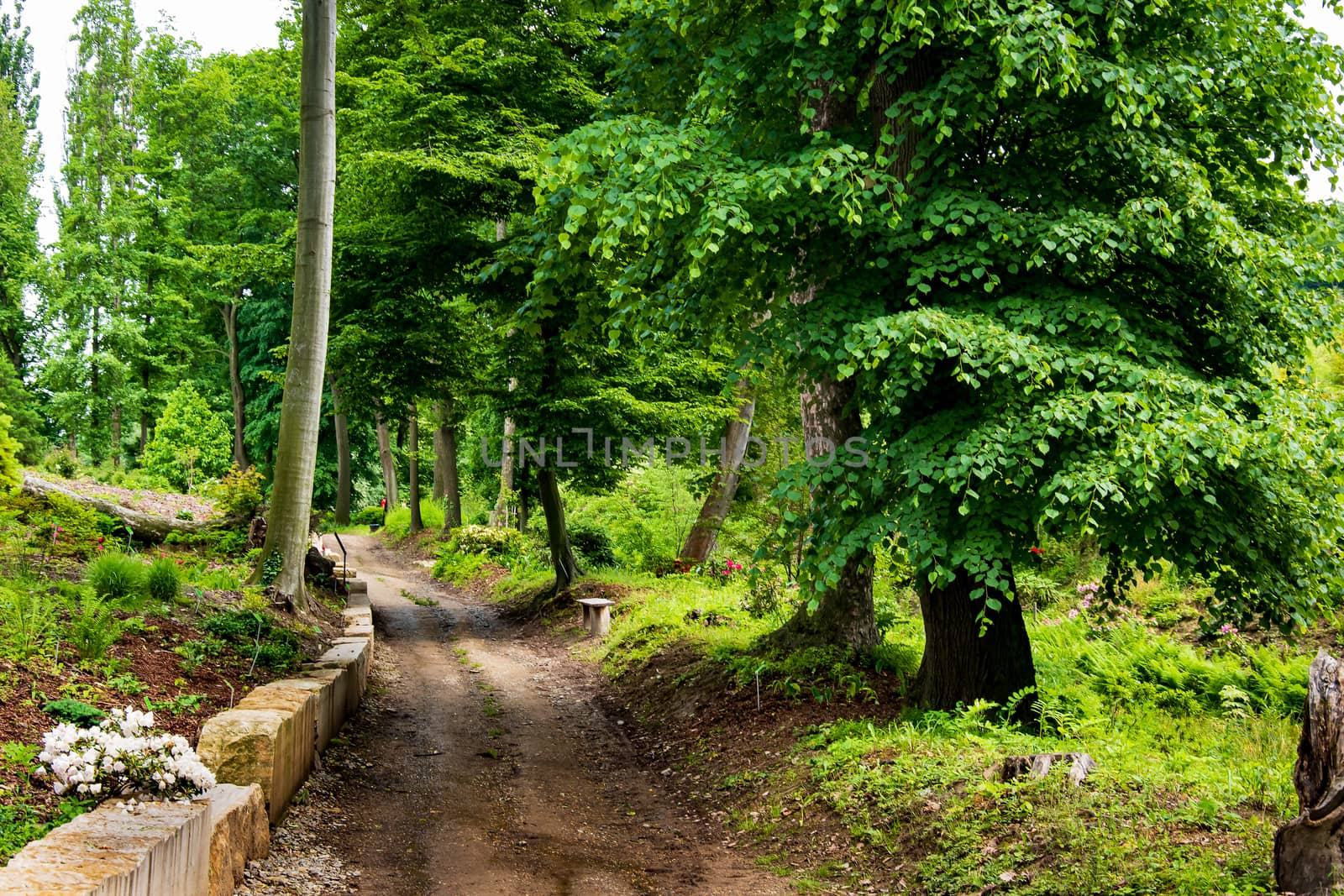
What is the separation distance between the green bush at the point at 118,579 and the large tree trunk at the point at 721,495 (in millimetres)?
9840

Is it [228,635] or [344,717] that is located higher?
[228,635]

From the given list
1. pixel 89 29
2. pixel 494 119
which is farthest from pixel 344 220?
pixel 89 29

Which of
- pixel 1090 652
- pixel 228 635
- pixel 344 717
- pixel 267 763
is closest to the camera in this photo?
pixel 267 763

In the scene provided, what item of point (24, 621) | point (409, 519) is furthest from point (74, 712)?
point (409, 519)

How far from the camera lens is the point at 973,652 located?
6617mm

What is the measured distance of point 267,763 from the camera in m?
5.15

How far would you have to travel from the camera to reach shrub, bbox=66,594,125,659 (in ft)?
18.0

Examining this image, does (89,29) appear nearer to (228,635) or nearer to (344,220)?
(344,220)

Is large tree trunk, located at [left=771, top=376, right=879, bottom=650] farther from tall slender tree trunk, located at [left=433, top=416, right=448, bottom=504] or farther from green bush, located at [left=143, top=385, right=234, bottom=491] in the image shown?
green bush, located at [left=143, top=385, right=234, bottom=491]

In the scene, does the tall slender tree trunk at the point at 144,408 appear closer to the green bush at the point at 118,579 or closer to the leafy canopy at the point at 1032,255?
the green bush at the point at 118,579

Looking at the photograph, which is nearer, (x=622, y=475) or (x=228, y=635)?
(x=228, y=635)

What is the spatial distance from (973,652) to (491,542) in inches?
597

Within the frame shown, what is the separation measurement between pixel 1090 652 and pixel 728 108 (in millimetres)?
6247

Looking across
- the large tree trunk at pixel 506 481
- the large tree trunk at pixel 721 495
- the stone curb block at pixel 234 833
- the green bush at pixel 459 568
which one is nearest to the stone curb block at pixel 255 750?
the stone curb block at pixel 234 833
